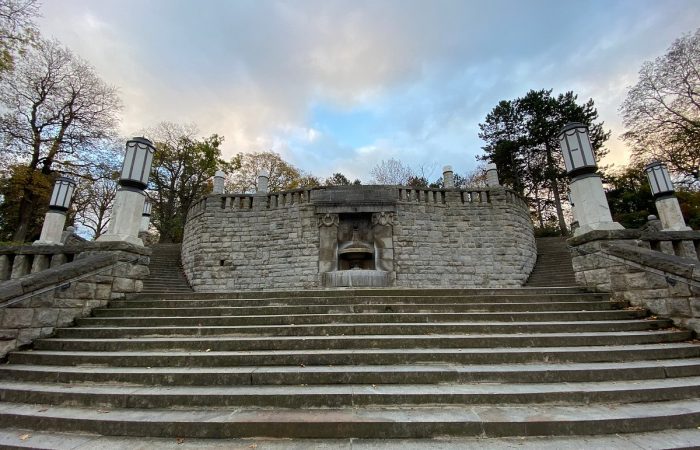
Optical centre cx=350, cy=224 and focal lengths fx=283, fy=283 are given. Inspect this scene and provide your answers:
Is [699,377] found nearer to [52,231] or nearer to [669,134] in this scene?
[52,231]

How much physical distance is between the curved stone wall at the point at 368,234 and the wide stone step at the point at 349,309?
5.86m

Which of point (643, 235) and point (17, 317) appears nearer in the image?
point (17, 317)

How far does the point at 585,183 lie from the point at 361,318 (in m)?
4.88

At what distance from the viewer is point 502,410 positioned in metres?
2.46

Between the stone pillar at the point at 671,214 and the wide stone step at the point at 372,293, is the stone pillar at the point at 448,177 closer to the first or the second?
the stone pillar at the point at 671,214

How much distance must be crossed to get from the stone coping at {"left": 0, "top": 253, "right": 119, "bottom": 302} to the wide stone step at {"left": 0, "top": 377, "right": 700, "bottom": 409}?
156cm

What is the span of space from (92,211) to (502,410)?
29.5m

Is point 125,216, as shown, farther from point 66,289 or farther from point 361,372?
point 361,372

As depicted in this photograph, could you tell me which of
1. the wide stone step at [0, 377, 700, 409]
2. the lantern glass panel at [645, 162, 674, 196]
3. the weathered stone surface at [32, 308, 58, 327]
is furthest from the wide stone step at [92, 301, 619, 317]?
the lantern glass panel at [645, 162, 674, 196]

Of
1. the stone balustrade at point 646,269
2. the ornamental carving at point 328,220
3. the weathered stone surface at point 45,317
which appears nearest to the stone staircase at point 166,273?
the weathered stone surface at point 45,317

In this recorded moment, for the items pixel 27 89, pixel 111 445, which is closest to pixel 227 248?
pixel 111 445

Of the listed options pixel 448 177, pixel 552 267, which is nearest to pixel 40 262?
pixel 448 177

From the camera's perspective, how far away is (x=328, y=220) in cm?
1102

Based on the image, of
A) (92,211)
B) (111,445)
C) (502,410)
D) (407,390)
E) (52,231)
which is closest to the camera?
(111,445)
